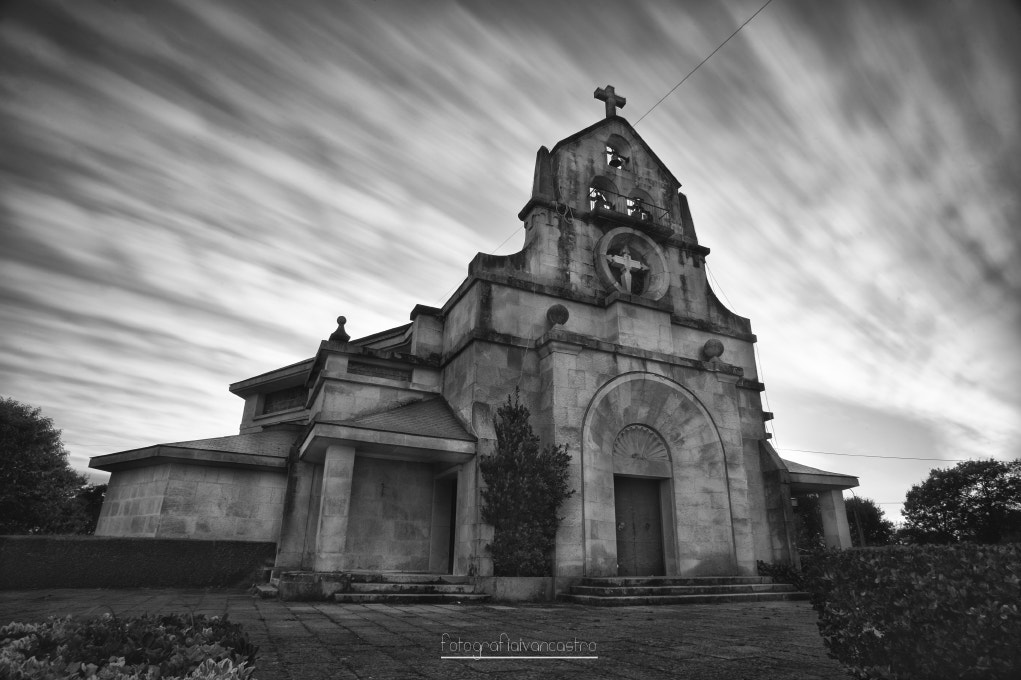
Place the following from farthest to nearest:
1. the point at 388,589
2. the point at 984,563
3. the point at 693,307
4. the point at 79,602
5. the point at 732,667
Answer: the point at 693,307
the point at 388,589
the point at 79,602
the point at 732,667
the point at 984,563

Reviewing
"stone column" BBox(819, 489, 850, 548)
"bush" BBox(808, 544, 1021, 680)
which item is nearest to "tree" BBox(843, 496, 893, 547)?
"stone column" BBox(819, 489, 850, 548)

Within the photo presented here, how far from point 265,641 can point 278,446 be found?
12722mm

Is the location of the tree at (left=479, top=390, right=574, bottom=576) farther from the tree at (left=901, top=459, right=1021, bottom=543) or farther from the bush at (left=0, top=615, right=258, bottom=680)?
the tree at (left=901, top=459, right=1021, bottom=543)

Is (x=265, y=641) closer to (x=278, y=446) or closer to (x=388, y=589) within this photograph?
(x=388, y=589)

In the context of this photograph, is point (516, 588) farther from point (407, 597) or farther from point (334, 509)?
point (334, 509)

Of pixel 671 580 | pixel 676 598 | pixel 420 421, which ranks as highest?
pixel 420 421

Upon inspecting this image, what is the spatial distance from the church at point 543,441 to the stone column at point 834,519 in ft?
0.23

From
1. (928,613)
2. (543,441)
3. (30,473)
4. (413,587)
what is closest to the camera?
(928,613)

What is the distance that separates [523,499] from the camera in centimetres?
1365

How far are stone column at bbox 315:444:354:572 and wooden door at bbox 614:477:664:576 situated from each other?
24.7 ft

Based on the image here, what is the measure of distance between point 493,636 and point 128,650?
4571 mm

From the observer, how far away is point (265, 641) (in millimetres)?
6215

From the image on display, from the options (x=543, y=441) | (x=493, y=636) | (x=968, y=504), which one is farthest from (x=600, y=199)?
(x=968, y=504)

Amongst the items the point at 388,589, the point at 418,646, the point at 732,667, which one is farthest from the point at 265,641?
the point at 388,589
